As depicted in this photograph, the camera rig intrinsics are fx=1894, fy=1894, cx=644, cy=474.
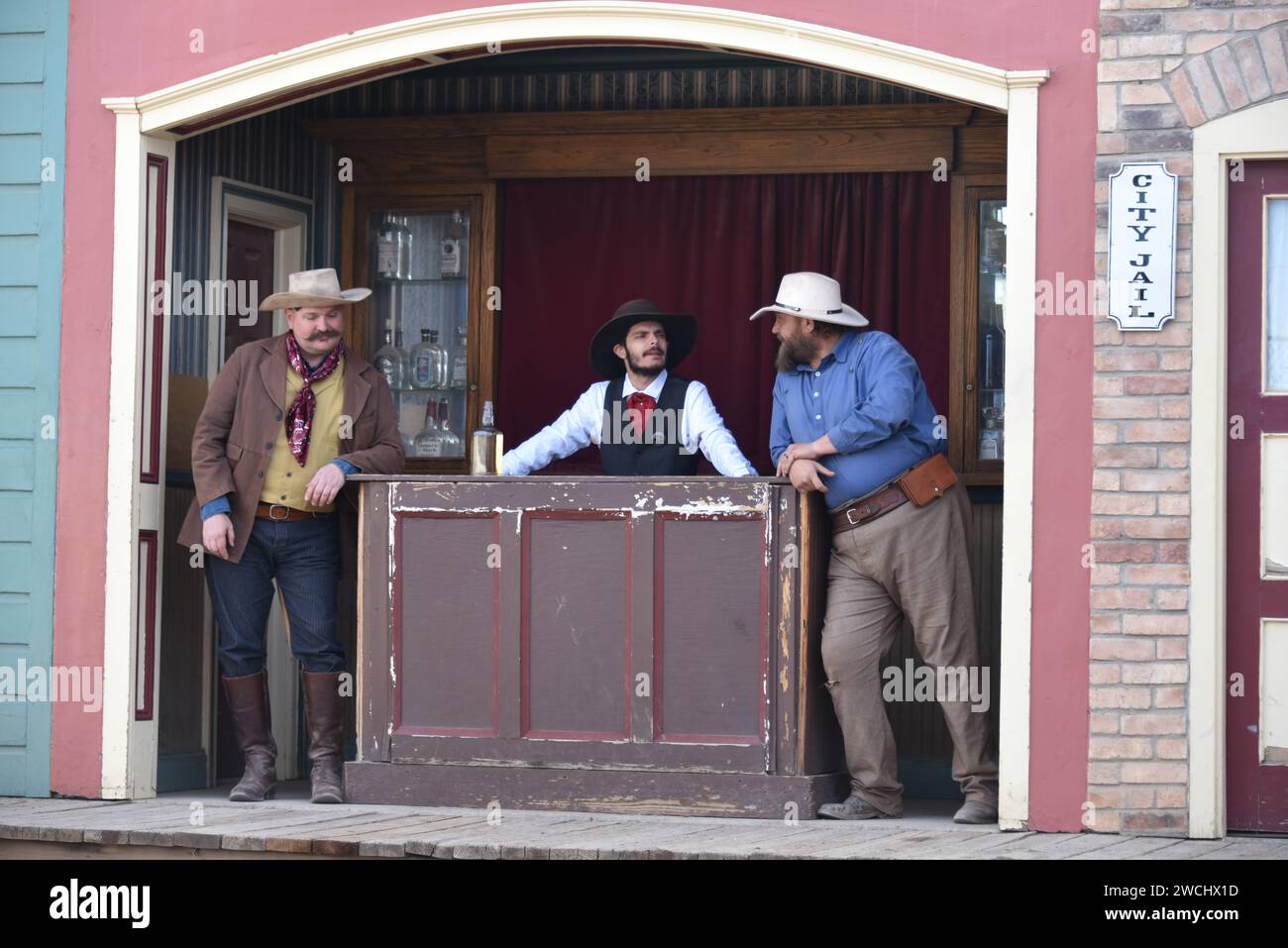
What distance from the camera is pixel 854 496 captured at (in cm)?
685

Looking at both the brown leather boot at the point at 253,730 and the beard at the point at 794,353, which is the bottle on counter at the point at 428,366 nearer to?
the brown leather boot at the point at 253,730

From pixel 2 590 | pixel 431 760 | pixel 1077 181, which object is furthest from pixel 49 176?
pixel 1077 181

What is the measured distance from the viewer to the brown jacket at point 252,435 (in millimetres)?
7230

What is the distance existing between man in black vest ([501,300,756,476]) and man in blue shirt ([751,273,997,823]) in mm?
798

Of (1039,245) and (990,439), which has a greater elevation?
(1039,245)

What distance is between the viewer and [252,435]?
7266 mm

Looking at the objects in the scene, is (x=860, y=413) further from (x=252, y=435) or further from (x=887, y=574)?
(x=252, y=435)

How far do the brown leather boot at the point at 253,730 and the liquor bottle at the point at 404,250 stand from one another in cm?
227

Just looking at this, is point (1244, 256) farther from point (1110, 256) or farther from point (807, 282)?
point (807, 282)

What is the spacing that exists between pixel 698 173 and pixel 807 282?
1.59 m

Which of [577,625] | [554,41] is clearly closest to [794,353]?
[577,625]

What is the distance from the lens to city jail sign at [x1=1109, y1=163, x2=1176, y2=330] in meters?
6.38

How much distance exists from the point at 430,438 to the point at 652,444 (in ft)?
4.72
